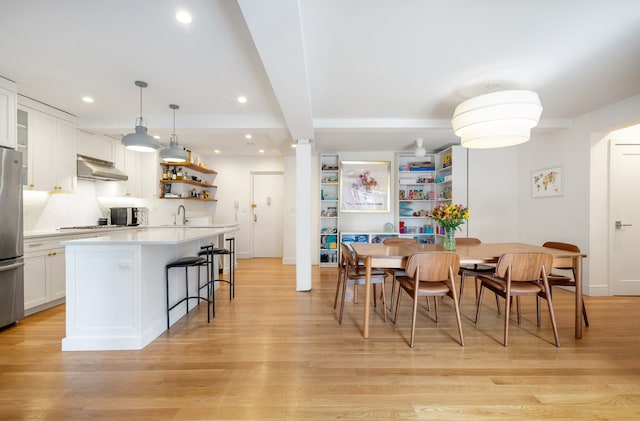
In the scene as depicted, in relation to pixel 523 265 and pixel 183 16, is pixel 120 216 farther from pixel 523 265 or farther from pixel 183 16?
pixel 523 265

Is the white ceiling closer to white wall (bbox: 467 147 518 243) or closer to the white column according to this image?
the white column

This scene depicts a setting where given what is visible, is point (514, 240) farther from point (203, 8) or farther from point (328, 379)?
point (203, 8)

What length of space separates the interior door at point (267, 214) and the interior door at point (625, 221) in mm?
5664

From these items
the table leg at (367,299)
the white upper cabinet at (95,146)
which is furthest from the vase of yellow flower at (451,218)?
the white upper cabinet at (95,146)

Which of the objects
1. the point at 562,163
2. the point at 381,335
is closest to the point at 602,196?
the point at 562,163

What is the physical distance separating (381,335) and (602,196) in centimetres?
366

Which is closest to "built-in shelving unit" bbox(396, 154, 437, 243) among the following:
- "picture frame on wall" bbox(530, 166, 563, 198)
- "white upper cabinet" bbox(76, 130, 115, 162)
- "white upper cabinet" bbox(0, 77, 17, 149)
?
"picture frame on wall" bbox(530, 166, 563, 198)

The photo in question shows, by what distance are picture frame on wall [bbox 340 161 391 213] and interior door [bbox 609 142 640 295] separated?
315 centimetres

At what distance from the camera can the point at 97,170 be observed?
382 centimetres

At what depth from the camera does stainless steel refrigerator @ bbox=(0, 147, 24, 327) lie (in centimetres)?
253

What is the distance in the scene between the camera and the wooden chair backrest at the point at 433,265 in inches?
87.6

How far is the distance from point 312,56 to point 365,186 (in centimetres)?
339

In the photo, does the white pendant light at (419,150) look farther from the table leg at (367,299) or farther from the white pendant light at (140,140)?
the white pendant light at (140,140)

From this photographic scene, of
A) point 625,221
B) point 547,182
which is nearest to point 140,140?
point 547,182
